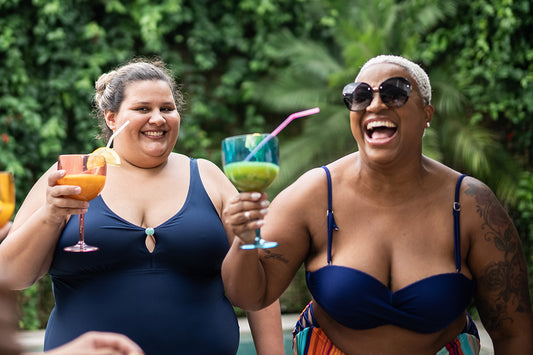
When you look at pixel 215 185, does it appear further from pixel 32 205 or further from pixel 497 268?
pixel 497 268

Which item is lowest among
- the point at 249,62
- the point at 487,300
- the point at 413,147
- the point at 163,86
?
the point at 487,300

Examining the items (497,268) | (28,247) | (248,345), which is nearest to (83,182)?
(28,247)

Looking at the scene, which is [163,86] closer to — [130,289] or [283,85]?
[130,289]

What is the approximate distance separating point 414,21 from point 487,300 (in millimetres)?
6246

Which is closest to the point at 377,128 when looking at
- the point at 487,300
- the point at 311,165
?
the point at 487,300

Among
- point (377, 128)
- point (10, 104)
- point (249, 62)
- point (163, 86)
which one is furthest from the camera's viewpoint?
point (249, 62)

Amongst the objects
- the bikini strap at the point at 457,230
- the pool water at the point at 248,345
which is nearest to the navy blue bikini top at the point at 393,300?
the bikini strap at the point at 457,230

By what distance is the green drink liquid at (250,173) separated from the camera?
1957mm

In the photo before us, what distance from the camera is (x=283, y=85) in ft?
27.2

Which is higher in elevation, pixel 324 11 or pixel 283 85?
pixel 324 11

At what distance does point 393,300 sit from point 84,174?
130 cm

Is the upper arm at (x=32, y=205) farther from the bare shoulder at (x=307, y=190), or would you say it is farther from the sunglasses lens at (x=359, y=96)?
the sunglasses lens at (x=359, y=96)

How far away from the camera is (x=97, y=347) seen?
1419 mm

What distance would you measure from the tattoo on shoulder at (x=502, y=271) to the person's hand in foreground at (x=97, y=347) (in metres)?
1.56
